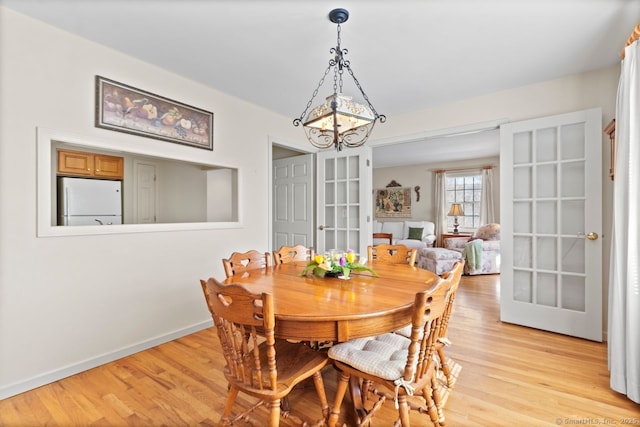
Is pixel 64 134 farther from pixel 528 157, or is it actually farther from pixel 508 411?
pixel 528 157

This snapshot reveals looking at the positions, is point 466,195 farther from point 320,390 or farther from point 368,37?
point 320,390

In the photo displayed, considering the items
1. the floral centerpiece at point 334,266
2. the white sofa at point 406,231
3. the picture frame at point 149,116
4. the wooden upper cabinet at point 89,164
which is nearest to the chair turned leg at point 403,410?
the floral centerpiece at point 334,266

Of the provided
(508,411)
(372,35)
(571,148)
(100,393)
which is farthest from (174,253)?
(571,148)

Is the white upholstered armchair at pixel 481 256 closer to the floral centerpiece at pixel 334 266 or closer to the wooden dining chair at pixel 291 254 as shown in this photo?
the wooden dining chair at pixel 291 254

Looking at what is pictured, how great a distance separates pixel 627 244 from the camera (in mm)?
1876

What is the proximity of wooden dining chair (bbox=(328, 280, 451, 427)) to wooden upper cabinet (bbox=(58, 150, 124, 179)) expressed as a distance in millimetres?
3946

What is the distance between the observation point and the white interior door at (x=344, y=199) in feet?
13.3

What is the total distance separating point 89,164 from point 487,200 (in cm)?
750

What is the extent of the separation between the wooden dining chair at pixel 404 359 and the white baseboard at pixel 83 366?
1910 millimetres

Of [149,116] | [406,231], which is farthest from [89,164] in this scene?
[406,231]

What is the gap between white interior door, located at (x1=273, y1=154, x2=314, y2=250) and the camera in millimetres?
4500

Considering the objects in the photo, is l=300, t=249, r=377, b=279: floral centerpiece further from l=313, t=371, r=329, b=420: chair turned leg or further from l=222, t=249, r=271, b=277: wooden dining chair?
l=313, t=371, r=329, b=420: chair turned leg

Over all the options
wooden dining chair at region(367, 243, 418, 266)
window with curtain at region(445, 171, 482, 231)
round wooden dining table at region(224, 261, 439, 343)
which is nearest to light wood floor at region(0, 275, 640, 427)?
round wooden dining table at region(224, 261, 439, 343)

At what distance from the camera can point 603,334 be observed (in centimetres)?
268
